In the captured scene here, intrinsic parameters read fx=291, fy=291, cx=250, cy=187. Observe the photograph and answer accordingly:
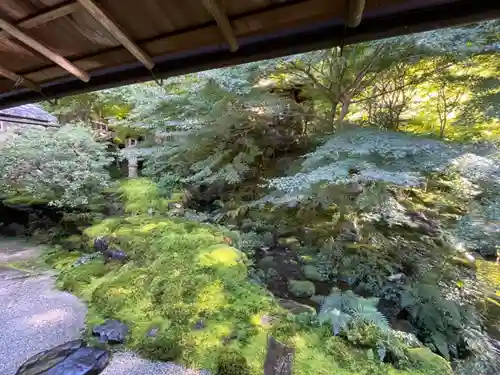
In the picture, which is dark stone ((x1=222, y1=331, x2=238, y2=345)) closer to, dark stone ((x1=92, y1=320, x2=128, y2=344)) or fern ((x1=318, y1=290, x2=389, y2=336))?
fern ((x1=318, y1=290, x2=389, y2=336))

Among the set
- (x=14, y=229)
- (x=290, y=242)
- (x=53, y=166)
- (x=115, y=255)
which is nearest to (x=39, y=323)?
(x=115, y=255)

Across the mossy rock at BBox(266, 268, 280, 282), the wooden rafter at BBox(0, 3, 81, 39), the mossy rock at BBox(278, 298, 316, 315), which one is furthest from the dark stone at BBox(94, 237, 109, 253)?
the wooden rafter at BBox(0, 3, 81, 39)

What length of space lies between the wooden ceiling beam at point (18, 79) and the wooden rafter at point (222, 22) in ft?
4.63

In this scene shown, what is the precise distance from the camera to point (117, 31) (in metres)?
1.23

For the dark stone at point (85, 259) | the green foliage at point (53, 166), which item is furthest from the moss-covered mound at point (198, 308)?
the green foliage at point (53, 166)

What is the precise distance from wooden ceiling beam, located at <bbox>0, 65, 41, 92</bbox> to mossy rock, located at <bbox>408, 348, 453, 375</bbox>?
11.2 feet

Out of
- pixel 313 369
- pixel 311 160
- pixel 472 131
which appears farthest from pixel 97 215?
pixel 472 131

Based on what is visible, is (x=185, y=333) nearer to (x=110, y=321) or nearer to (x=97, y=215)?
(x=110, y=321)

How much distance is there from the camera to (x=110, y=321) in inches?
Answer: 121

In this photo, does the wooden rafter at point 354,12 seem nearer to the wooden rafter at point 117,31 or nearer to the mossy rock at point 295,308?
the wooden rafter at point 117,31

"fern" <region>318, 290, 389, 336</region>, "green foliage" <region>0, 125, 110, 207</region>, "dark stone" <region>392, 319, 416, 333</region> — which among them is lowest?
"dark stone" <region>392, 319, 416, 333</region>

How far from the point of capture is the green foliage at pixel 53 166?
19.5ft

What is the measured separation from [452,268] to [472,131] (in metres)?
2.63

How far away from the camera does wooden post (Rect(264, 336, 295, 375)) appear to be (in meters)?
2.28
